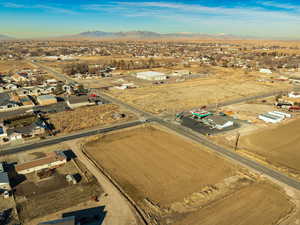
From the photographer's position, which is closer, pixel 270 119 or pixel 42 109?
pixel 270 119

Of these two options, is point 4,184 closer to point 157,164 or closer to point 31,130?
point 31,130

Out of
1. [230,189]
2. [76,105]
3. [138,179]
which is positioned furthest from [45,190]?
[76,105]

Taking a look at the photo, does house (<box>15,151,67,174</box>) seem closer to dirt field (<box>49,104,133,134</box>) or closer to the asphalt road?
the asphalt road

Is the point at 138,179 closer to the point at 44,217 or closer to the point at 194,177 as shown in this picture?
the point at 194,177

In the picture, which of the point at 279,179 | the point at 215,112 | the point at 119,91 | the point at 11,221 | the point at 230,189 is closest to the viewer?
the point at 11,221

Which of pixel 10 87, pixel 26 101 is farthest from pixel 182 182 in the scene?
pixel 10 87

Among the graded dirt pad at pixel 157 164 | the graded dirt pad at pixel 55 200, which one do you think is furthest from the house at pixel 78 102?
the graded dirt pad at pixel 55 200

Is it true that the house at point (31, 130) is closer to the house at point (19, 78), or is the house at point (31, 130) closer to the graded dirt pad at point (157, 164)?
the graded dirt pad at point (157, 164)
